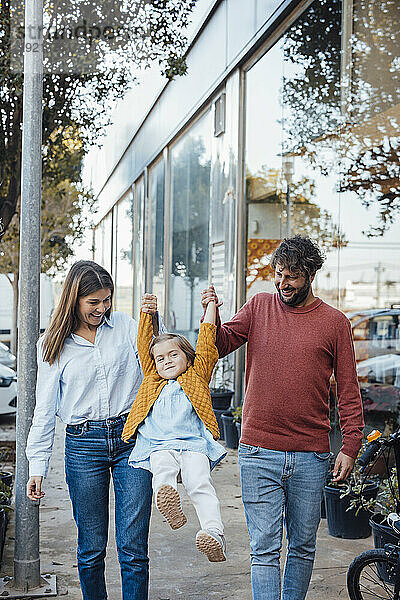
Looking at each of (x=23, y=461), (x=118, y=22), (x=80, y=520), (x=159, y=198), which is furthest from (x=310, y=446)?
(x=159, y=198)

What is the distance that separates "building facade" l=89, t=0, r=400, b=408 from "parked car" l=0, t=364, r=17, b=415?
308cm

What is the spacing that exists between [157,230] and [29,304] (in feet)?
39.1

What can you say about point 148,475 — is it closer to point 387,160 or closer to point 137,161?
point 387,160

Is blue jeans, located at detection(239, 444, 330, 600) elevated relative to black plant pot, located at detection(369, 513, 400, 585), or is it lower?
elevated

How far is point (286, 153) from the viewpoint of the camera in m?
8.72

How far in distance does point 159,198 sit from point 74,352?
12955 mm

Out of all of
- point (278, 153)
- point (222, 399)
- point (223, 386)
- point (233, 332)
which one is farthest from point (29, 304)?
point (223, 386)

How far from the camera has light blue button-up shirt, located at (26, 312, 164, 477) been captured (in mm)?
3756

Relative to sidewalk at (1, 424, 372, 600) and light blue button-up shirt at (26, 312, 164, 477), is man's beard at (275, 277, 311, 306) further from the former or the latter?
sidewalk at (1, 424, 372, 600)

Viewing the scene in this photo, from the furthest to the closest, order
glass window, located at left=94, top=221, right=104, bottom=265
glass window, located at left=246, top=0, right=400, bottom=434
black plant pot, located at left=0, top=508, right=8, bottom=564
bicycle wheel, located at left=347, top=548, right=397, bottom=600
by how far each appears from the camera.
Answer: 1. glass window, located at left=94, top=221, right=104, bottom=265
2. glass window, located at left=246, top=0, right=400, bottom=434
3. black plant pot, located at left=0, top=508, right=8, bottom=564
4. bicycle wheel, located at left=347, top=548, right=397, bottom=600

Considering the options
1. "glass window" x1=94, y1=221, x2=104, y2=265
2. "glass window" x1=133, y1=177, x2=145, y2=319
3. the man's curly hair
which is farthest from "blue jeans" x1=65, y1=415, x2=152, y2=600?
"glass window" x1=94, y1=221, x2=104, y2=265

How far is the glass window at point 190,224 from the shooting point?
12.5m

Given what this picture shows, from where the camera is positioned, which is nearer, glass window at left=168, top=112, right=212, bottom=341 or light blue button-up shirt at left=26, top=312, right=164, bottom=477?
light blue button-up shirt at left=26, top=312, right=164, bottom=477

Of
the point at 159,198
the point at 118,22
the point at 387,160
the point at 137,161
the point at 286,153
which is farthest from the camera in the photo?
the point at 137,161
